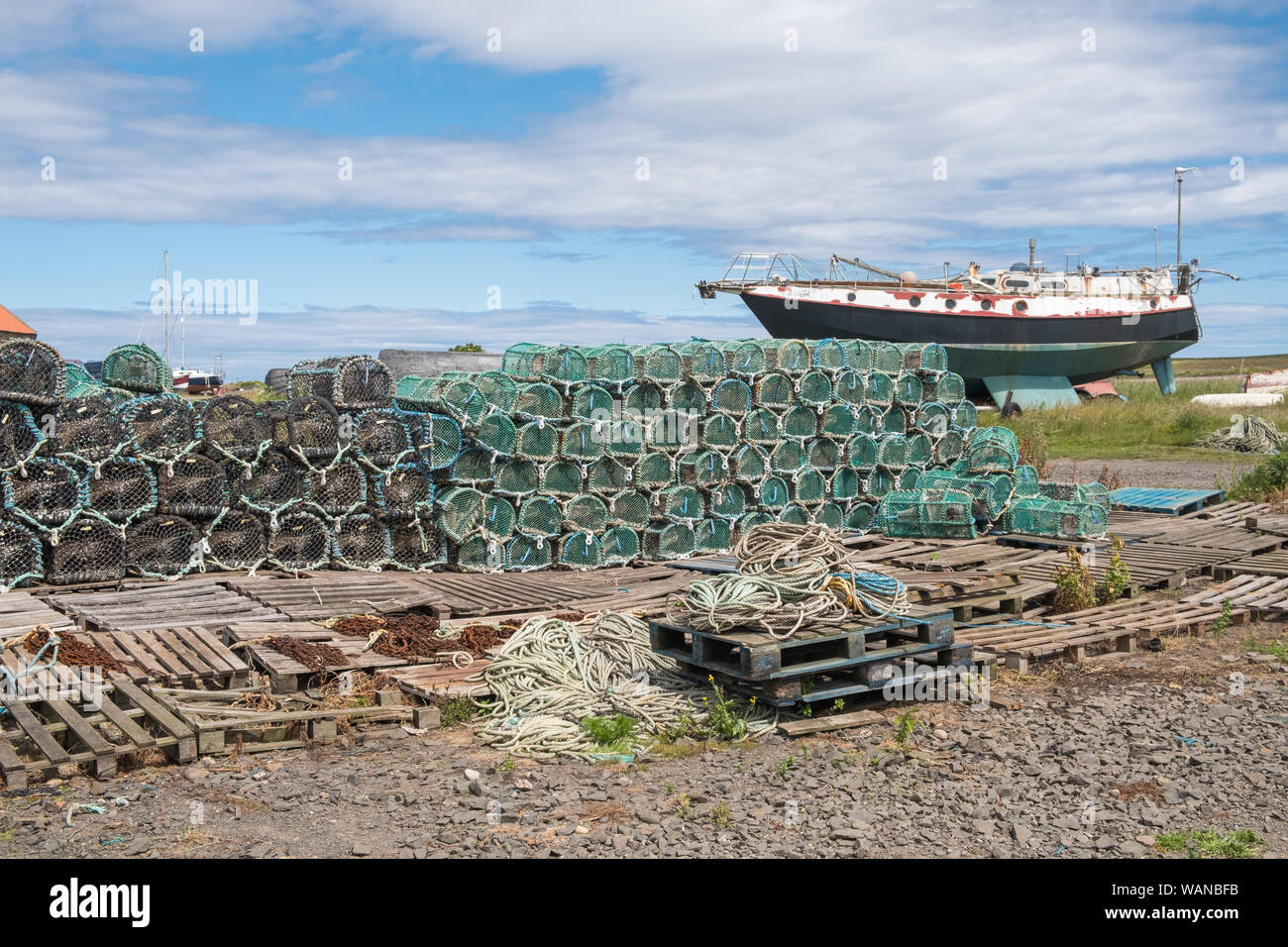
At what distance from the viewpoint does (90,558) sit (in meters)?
7.98

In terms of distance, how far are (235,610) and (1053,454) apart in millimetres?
14844

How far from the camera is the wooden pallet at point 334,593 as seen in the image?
7.25 metres

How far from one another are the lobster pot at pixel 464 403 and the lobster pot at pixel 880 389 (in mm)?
3841

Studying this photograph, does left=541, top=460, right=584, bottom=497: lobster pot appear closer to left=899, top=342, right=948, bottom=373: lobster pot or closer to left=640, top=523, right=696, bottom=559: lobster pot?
left=640, top=523, right=696, bottom=559: lobster pot

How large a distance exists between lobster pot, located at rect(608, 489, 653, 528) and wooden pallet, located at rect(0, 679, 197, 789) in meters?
4.87

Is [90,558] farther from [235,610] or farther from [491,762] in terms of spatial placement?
[491,762]

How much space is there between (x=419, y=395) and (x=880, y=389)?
14.7 ft

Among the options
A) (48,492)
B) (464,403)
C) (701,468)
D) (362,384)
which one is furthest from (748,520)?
(48,492)

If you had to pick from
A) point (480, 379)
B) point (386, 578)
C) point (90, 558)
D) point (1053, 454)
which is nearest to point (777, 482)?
point (480, 379)

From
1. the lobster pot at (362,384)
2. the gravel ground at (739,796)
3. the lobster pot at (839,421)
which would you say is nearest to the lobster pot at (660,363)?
the lobster pot at (839,421)

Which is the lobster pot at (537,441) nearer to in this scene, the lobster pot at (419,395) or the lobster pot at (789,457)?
the lobster pot at (419,395)

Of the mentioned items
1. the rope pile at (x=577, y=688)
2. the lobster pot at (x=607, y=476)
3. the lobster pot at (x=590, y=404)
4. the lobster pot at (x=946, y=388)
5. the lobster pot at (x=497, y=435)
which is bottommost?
the rope pile at (x=577, y=688)
